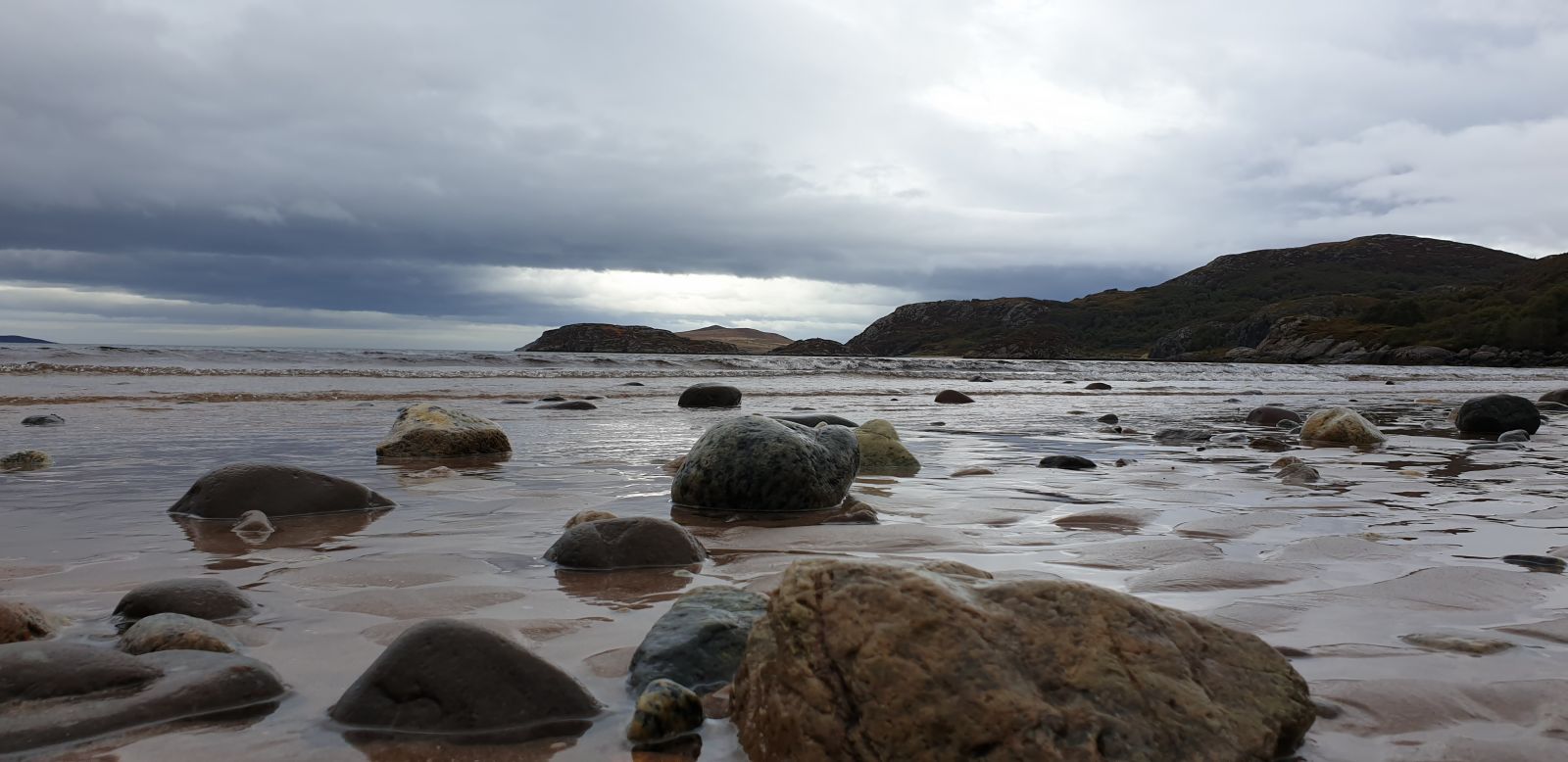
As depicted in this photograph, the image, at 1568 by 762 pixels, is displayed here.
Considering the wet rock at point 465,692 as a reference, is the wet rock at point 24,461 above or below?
below

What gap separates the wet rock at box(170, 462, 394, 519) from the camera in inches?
186

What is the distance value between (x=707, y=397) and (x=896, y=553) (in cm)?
1096

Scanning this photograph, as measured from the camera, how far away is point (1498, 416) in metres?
9.80

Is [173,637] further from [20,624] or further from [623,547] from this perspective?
[623,547]

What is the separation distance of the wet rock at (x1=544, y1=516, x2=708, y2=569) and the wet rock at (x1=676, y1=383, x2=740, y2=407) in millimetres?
10816

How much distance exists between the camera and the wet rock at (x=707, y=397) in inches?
575

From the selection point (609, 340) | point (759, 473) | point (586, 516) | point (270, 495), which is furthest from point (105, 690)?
point (609, 340)

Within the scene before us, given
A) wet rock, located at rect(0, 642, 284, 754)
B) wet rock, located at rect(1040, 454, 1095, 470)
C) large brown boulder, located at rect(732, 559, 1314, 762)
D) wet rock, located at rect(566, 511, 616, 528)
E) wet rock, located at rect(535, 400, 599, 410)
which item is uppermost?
large brown boulder, located at rect(732, 559, 1314, 762)

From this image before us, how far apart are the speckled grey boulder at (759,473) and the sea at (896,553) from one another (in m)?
0.23

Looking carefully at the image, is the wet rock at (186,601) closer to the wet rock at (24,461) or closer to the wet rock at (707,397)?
the wet rock at (24,461)

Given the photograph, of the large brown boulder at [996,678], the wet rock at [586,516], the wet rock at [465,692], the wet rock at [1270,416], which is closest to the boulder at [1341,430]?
the wet rock at [1270,416]

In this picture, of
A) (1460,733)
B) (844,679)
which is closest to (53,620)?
(844,679)

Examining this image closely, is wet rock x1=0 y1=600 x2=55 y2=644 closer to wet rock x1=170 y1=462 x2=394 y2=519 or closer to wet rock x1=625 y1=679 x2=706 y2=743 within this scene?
wet rock x1=625 y1=679 x2=706 y2=743

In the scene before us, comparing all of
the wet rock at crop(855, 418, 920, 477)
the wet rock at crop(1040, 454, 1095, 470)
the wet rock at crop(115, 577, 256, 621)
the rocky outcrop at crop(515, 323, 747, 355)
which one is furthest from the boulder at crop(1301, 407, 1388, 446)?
the rocky outcrop at crop(515, 323, 747, 355)
